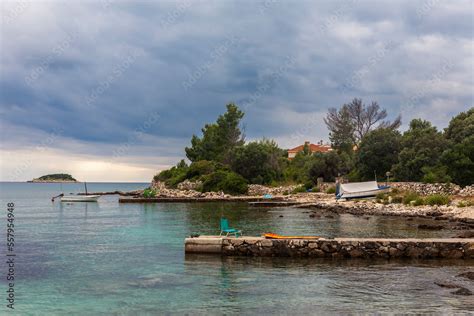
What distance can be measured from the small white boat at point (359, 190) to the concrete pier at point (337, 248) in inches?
1491

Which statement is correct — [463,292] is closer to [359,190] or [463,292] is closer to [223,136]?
[359,190]

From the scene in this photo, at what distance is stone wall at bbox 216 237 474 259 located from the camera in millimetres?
20547

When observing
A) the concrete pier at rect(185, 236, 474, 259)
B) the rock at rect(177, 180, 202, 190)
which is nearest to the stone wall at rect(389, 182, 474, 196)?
the concrete pier at rect(185, 236, 474, 259)

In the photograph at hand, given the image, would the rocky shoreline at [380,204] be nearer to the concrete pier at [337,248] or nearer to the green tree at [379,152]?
the green tree at [379,152]

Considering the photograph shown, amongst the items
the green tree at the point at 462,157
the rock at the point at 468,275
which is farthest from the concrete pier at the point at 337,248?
the green tree at the point at 462,157

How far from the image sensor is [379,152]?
2665 inches

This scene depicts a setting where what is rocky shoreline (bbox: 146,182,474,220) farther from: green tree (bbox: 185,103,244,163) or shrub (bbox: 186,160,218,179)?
green tree (bbox: 185,103,244,163)

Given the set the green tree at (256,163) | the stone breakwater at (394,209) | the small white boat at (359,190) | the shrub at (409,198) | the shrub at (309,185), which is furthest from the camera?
the green tree at (256,163)

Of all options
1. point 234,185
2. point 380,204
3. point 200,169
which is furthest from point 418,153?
point 200,169

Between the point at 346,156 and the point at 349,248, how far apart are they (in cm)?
6086

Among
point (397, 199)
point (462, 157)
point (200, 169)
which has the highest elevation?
point (200, 169)

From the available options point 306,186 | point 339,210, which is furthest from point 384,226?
point 306,186

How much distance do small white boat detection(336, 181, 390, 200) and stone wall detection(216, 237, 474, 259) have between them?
3787cm

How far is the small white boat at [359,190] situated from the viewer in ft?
192
